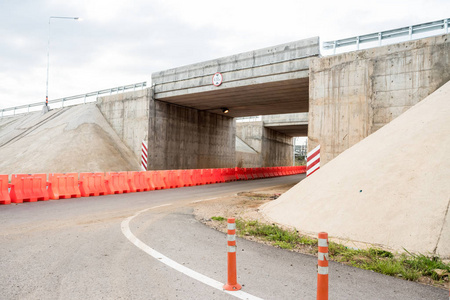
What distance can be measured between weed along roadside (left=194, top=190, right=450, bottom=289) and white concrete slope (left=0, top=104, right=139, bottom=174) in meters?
15.5

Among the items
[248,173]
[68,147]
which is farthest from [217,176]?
[68,147]

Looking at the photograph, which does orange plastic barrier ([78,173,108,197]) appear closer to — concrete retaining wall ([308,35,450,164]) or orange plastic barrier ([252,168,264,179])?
concrete retaining wall ([308,35,450,164])

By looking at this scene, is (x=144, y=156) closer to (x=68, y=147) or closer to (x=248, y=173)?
(x=68, y=147)

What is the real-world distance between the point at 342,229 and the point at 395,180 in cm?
169

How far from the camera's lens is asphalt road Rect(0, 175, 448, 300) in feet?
12.0

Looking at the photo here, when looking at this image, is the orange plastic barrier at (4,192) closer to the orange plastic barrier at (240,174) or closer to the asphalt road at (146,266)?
the asphalt road at (146,266)

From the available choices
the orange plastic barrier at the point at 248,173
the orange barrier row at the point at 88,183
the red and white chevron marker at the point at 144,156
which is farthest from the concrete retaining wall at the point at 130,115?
the orange plastic barrier at the point at 248,173

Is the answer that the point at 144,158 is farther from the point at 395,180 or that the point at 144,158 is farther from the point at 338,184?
the point at 395,180

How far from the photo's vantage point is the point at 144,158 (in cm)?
2317

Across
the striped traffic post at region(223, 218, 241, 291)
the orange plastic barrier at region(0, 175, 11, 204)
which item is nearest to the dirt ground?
the striped traffic post at region(223, 218, 241, 291)

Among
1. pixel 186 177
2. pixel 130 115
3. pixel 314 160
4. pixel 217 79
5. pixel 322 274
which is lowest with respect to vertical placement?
pixel 186 177

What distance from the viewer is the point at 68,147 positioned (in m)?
22.2

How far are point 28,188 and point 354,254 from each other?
11.3 meters

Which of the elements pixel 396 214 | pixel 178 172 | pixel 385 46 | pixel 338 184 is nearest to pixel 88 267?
pixel 396 214
